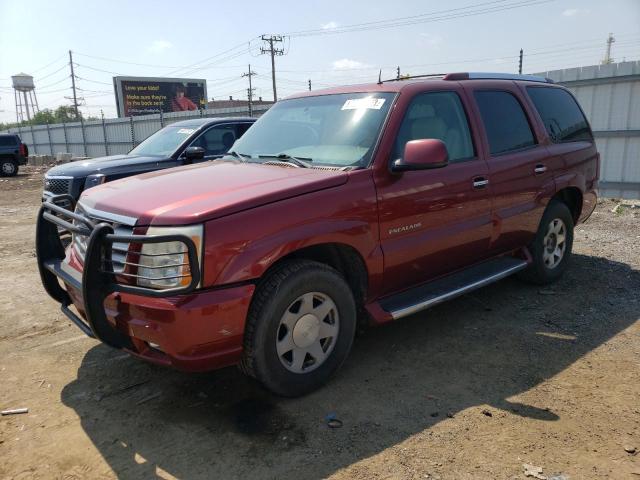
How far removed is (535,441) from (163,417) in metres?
2.13

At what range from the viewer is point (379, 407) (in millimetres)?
3135

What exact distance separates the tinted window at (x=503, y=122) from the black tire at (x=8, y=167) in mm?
22980

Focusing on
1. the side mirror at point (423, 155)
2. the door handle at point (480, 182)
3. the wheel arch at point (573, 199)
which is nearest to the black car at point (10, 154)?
the wheel arch at point (573, 199)

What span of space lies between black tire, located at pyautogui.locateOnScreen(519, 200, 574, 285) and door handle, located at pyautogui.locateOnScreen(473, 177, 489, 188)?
3.64 feet

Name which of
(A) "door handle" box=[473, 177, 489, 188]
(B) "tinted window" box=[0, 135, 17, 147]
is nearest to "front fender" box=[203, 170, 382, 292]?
(A) "door handle" box=[473, 177, 489, 188]

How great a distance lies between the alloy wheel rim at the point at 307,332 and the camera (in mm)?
3100

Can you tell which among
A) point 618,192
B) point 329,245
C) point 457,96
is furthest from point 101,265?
point 618,192

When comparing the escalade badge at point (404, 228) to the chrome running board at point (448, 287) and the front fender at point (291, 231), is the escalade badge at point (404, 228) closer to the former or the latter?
the front fender at point (291, 231)

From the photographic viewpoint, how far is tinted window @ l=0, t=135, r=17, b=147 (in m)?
21.9

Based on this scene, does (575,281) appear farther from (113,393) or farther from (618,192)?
(618,192)

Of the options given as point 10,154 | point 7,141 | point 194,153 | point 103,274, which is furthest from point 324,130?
point 7,141

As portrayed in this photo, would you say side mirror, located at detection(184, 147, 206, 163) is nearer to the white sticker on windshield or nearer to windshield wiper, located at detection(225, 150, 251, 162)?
windshield wiper, located at detection(225, 150, 251, 162)

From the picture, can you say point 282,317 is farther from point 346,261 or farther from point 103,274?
point 103,274

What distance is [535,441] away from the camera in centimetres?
276
